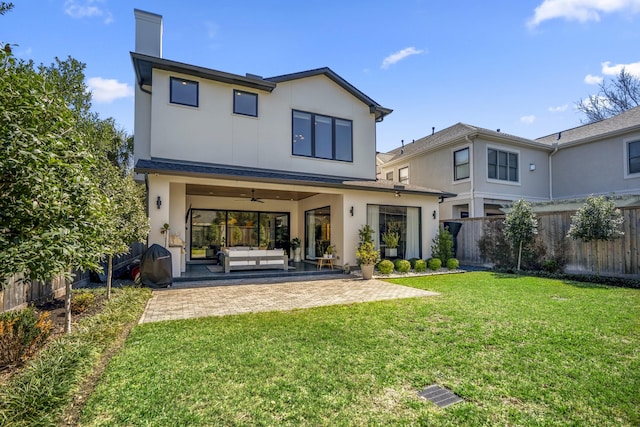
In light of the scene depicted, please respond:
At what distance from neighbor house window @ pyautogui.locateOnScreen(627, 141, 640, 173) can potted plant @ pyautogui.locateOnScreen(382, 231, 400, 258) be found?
12442 millimetres

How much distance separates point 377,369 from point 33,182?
384cm

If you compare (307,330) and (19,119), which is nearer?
(19,119)

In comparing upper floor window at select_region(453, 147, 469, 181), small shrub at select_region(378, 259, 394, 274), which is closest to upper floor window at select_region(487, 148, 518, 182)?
upper floor window at select_region(453, 147, 469, 181)

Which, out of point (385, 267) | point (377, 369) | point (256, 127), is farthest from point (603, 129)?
point (377, 369)

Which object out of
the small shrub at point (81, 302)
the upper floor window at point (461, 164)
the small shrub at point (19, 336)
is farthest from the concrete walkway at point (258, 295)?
the upper floor window at point (461, 164)

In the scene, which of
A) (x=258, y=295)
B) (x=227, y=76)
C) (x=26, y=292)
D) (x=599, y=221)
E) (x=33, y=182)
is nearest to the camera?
(x=33, y=182)

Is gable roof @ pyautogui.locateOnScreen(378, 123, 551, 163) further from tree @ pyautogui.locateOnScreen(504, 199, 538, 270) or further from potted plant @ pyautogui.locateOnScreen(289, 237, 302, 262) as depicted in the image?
potted plant @ pyautogui.locateOnScreen(289, 237, 302, 262)

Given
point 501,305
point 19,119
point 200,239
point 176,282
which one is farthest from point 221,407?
point 200,239

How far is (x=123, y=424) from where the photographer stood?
8.47 ft

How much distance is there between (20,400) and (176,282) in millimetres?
7136

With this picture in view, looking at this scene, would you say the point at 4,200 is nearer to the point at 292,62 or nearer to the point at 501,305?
the point at 501,305

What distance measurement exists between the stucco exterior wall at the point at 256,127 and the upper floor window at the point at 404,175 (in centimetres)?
669

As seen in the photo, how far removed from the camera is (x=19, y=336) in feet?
12.5

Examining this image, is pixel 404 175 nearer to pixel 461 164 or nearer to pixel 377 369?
pixel 461 164
